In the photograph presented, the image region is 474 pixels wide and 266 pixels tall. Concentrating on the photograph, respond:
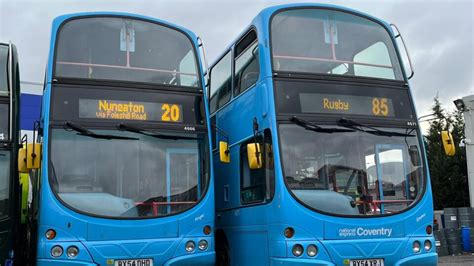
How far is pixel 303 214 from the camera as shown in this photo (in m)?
7.00

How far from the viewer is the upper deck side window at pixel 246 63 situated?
27.5 ft

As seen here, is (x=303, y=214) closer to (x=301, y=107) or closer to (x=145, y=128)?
(x=301, y=107)

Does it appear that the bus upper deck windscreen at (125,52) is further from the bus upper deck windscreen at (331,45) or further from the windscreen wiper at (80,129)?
the bus upper deck windscreen at (331,45)

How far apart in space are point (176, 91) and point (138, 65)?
73 centimetres

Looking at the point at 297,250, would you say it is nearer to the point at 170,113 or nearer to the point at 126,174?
the point at 126,174

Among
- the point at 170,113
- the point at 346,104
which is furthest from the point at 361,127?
the point at 170,113

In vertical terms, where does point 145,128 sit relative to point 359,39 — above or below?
below

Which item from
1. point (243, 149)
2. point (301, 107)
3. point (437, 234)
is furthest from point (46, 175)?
point (437, 234)

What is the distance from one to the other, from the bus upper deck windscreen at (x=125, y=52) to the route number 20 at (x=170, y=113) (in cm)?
40

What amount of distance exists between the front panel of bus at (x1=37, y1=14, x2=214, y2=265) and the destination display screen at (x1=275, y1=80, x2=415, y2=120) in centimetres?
140

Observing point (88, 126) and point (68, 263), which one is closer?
point (68, 263)

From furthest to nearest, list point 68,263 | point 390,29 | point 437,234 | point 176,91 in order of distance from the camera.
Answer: point 437,234
point 390,29
point 176,91
point 68,263

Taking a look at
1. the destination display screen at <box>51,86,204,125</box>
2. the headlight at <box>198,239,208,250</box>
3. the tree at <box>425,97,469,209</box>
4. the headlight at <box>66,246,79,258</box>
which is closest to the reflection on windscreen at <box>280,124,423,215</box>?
the headlight at <box>198,239,208,250</box>

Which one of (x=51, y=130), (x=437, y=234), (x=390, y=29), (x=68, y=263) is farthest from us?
(x=437, y=234)
